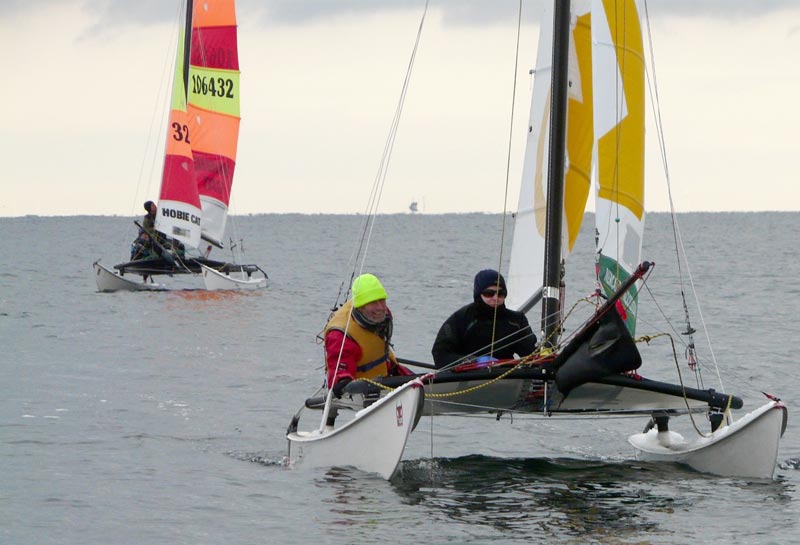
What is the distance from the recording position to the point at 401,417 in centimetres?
957

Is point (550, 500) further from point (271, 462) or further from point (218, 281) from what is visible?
point (218, 281)

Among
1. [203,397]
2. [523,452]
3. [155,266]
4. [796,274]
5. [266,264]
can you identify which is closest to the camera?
[523,452]

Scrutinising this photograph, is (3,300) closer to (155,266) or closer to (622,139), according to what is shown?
(155,266)

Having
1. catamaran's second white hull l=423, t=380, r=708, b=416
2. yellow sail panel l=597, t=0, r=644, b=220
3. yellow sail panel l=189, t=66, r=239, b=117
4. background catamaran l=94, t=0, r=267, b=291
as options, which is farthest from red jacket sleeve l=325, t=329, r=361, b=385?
yellow sail panel l=189, t=66, r=239, b=117

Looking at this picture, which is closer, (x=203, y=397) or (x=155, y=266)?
(x=203, y=397)

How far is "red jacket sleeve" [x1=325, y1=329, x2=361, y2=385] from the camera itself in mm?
10219

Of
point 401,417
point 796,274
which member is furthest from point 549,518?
point 796,274

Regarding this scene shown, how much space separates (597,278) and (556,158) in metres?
1.00

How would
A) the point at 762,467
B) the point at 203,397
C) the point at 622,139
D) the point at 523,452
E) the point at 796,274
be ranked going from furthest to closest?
the point at 796,274, the point at 203,397, the point at 523,452, the point at 622,139, the point at 762,467

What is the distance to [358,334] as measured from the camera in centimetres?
1033

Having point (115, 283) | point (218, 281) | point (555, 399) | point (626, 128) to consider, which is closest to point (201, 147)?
point (115, 283)

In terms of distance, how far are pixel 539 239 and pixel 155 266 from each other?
58.4ft

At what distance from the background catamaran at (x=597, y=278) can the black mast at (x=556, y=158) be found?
1 centimetres

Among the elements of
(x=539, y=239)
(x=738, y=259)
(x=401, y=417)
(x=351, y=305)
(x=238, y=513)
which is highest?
(x=738, y=259)
